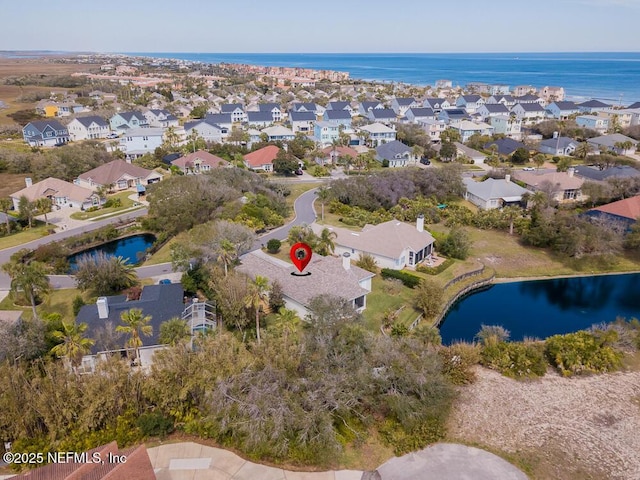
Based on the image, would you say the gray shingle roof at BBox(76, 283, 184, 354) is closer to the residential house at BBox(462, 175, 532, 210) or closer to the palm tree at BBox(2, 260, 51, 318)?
the palm tree at BBox(2, 260, 51, 318)

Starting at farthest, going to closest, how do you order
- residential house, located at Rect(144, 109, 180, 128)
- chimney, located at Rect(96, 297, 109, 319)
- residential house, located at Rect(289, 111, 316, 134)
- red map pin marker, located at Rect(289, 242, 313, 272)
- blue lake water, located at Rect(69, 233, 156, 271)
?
residential house, located at Rect(144, 109, 180, 128) < residential house, located at Rect(289, 111, 316, 134) < blue lake water, located at Rect(69, 233, 156, 271) < red map pin marker, located at Rect(289, 242, 313, 272) < chimney, located at Rect(96, 297, 109, 319)

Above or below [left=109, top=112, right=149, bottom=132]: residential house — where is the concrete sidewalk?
below

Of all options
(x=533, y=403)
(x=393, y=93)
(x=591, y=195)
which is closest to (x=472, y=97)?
(x=393, y=93)

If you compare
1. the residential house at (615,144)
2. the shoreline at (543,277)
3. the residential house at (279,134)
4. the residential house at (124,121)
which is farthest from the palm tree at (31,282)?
the residential house at (615,144)

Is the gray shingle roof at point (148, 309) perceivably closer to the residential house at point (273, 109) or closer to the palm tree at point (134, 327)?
the palm tree at point (134, 327)

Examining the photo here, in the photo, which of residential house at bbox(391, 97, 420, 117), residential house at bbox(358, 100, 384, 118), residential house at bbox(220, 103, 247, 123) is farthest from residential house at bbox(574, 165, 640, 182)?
residential house at bbox(220, 103, 247, 123)

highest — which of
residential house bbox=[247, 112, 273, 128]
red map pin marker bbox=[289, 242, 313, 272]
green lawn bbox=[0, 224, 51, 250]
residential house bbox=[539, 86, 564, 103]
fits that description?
residential house bbox=[539, 86, 564, 103]
